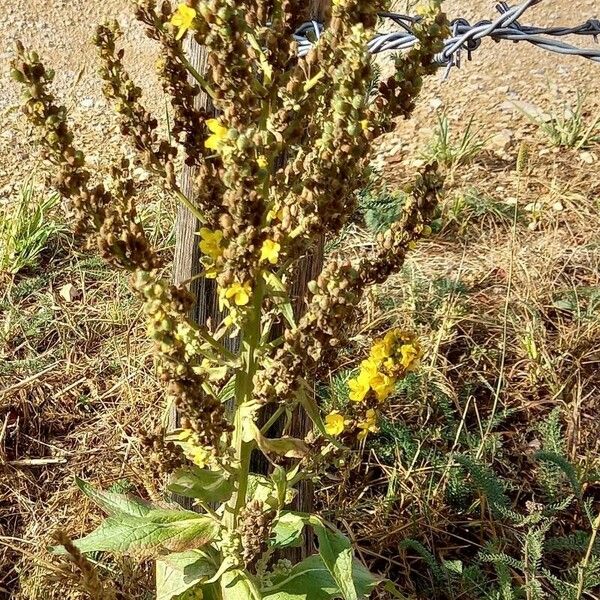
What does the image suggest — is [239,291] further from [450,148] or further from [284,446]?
[450,148]

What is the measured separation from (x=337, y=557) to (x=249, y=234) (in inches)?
27.2

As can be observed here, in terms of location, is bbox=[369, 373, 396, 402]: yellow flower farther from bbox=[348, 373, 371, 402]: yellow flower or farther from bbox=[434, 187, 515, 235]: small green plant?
bbox=[434, 187, 515, 235]: small green plant

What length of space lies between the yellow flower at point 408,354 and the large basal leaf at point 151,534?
0.51 meters

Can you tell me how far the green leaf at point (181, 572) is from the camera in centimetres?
158

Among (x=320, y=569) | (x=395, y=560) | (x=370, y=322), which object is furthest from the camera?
(x=370, y=322)

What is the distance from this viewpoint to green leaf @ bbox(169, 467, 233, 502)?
1.44 m

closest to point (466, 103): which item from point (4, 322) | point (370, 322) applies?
point (370, 322)

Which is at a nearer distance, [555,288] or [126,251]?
[126,251]

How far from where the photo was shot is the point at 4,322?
3135 millimetres

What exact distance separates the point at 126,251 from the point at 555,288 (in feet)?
7.43

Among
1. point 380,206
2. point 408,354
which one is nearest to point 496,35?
point 408,354

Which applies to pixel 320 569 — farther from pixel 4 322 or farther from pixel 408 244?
pixel 4 322

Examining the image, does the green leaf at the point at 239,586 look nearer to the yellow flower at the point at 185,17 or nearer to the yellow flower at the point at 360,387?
the yellow flower at the point at 360,387

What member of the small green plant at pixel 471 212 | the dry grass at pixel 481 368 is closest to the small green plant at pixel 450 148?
the dry grass at pixel 481 368
